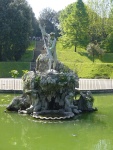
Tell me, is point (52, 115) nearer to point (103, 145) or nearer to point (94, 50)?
point (103, 145)

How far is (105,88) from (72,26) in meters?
24.8

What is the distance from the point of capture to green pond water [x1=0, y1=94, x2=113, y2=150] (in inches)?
537

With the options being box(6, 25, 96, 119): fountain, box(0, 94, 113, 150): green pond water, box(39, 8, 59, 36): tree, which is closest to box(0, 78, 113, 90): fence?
box(6, 25, 96, 119): fountain

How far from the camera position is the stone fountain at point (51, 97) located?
63.2 feet

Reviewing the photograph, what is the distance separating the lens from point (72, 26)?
53125mm

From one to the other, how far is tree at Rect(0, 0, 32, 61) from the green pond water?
2671 cm

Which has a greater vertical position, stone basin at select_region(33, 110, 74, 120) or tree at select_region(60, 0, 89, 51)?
tree at select_region(60, 0, 89, 51)

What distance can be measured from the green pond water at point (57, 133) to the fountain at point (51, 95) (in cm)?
75

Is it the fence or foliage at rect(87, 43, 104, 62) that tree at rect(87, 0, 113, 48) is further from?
the fence

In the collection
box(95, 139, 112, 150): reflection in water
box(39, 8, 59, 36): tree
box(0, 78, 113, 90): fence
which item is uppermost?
box(39, 8, 59, 36): tree

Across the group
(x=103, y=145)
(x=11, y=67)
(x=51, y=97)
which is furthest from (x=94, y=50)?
(x=103, y=145)

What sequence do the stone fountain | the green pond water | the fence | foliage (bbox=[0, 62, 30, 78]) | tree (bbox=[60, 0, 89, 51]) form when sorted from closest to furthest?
the green pond water, the stone fountain, the fence, foliage (bbox=[0, 62, 30, 78]), tree (bbox=[60, 0, 89, 51])

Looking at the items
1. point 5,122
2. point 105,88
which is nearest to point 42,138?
point 5,122

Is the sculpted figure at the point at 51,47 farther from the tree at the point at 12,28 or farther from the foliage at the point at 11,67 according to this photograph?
the tree at the point at 12,28
